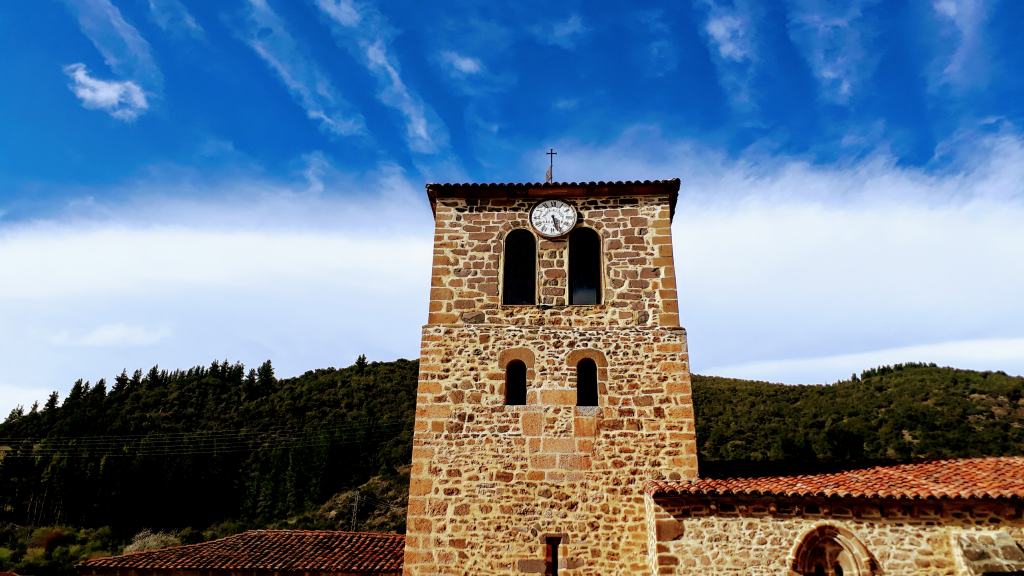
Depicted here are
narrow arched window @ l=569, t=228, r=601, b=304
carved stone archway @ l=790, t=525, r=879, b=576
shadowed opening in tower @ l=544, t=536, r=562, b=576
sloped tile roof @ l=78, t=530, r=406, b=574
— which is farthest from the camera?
sloped tile roof @ l=78, t=530, r=406, b=574

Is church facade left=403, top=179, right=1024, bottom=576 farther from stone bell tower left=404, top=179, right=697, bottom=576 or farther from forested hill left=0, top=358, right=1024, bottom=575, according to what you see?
forested hill left=0, top=358, right=1024, bottom=575

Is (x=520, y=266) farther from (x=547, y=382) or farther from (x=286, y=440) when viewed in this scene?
(x=286, y=440)

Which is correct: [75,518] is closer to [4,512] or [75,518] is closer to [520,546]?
[4,512]

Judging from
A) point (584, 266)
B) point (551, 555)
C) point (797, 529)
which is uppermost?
point (584, 266)

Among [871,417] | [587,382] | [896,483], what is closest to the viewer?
[896,483]

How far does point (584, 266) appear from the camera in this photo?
12789mm

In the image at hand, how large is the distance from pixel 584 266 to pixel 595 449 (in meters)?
3.84

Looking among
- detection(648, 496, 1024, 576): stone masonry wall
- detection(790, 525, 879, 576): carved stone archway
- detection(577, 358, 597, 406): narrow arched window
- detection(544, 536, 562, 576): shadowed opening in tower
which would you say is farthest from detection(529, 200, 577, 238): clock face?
detection(790, 525, 879, 576): carved stone archway

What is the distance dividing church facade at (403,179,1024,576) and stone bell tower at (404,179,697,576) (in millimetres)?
29

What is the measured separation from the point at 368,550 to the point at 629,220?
889 cm

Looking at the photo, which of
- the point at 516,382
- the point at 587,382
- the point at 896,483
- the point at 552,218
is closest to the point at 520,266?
the point at 552,218

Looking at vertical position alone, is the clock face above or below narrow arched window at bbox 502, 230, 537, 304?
above

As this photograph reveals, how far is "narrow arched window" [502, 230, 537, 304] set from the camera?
12561 millimetres

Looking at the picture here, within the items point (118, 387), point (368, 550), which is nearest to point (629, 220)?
point (368, 550)
